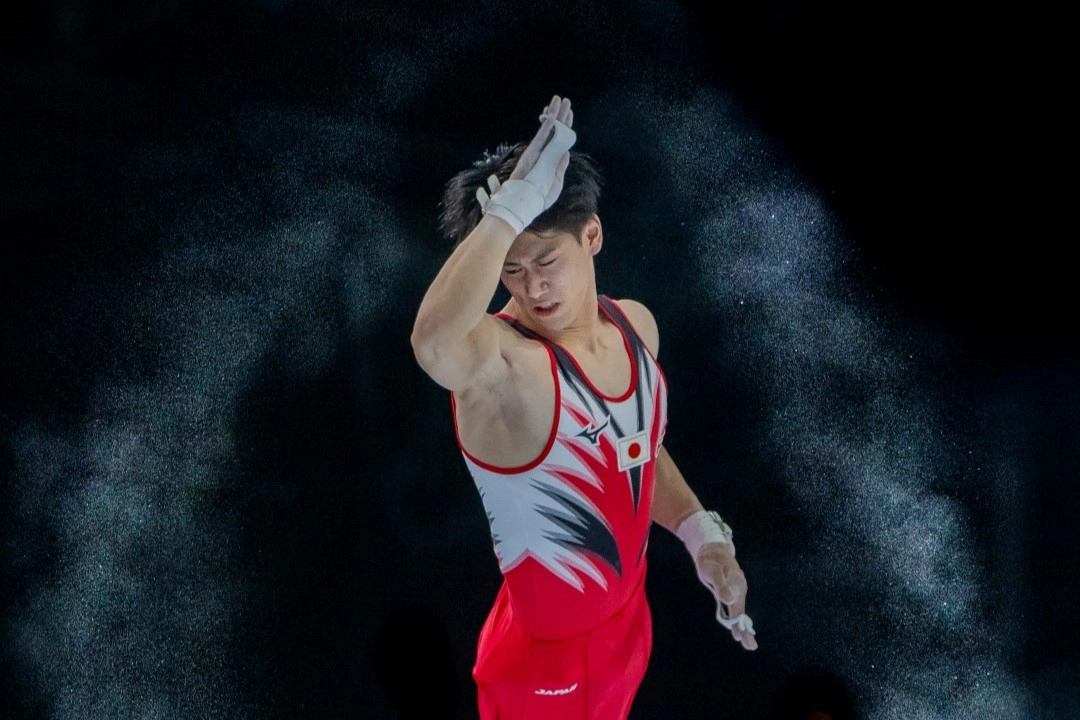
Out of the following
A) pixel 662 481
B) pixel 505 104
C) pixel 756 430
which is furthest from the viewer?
pixel 756 430

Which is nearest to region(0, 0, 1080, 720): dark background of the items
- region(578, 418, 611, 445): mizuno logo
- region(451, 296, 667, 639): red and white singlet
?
region(451, 296, 667, 639): red and white singlet

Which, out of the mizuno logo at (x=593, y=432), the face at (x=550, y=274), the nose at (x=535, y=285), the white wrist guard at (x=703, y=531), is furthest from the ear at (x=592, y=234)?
the white wrist guard at (x=703, y=531)

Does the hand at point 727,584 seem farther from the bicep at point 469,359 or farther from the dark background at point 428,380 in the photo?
the bicep at point 469,359

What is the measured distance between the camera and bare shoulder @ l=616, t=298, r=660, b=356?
2.30m

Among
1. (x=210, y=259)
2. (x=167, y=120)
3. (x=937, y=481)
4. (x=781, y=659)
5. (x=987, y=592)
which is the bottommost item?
(x=781, y=659)

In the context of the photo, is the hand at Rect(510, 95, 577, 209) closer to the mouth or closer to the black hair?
the black hair

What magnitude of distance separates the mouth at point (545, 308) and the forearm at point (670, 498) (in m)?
0.49

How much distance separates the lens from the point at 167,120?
2379 millimetres

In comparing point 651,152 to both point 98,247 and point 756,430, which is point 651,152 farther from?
point 98,247

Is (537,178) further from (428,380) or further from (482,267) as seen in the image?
(428,380)

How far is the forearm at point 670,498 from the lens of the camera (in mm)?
2342

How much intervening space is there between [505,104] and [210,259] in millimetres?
767

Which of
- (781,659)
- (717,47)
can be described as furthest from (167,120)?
(781,659)

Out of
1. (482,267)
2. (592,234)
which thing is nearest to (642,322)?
(592,234)
